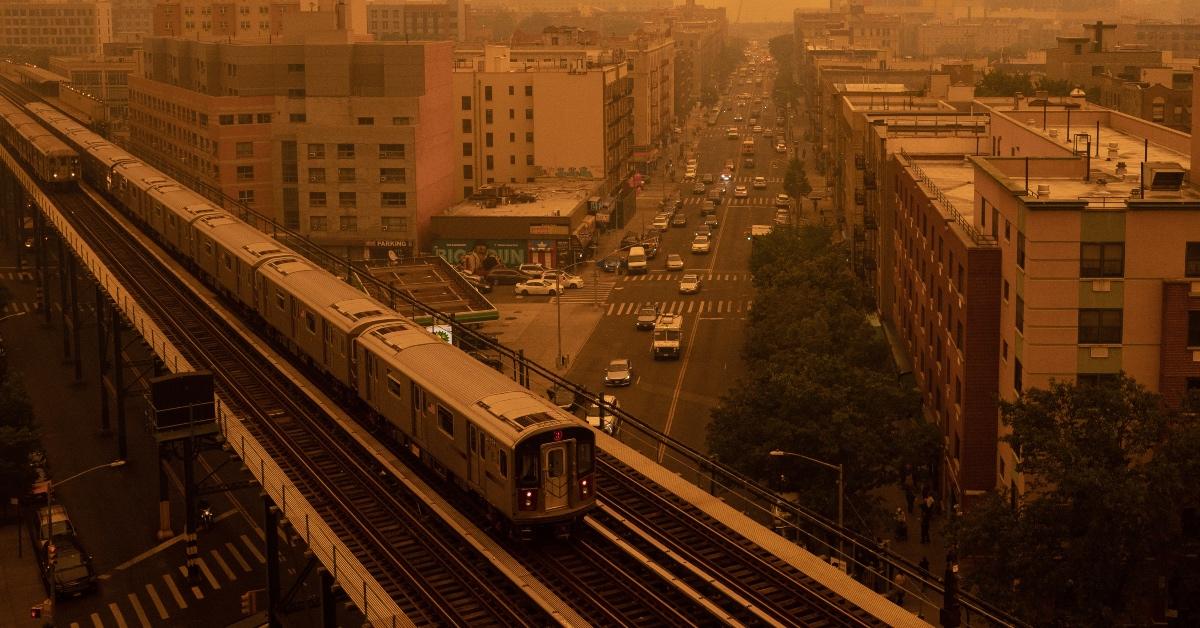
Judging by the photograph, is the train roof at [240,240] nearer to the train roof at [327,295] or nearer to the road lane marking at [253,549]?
the train roof at [327,295]

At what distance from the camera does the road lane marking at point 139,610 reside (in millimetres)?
41656

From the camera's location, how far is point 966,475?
4516cm

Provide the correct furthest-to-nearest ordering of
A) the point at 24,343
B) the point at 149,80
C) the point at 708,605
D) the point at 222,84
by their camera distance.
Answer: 1. the point at 149,80
2. the point at 222,84
3. the point at 24,343
4. the point at 708,605

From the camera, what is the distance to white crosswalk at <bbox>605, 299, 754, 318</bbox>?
287 ft

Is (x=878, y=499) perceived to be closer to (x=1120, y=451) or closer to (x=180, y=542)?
(x=1120, y=451)

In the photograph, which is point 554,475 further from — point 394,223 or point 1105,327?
point 394,223

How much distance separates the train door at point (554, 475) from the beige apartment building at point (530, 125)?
9212cm

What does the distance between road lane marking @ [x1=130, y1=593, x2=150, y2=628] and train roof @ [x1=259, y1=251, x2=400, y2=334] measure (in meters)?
9.91

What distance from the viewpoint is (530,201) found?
10944cm

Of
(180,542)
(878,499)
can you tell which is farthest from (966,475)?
(180,542)

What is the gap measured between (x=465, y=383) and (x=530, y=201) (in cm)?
7514

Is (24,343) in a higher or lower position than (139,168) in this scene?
lower

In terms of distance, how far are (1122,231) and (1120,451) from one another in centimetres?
902

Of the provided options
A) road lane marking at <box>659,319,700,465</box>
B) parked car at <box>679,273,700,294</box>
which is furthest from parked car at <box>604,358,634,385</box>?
parked car at <box>679,273,700,294</box>
